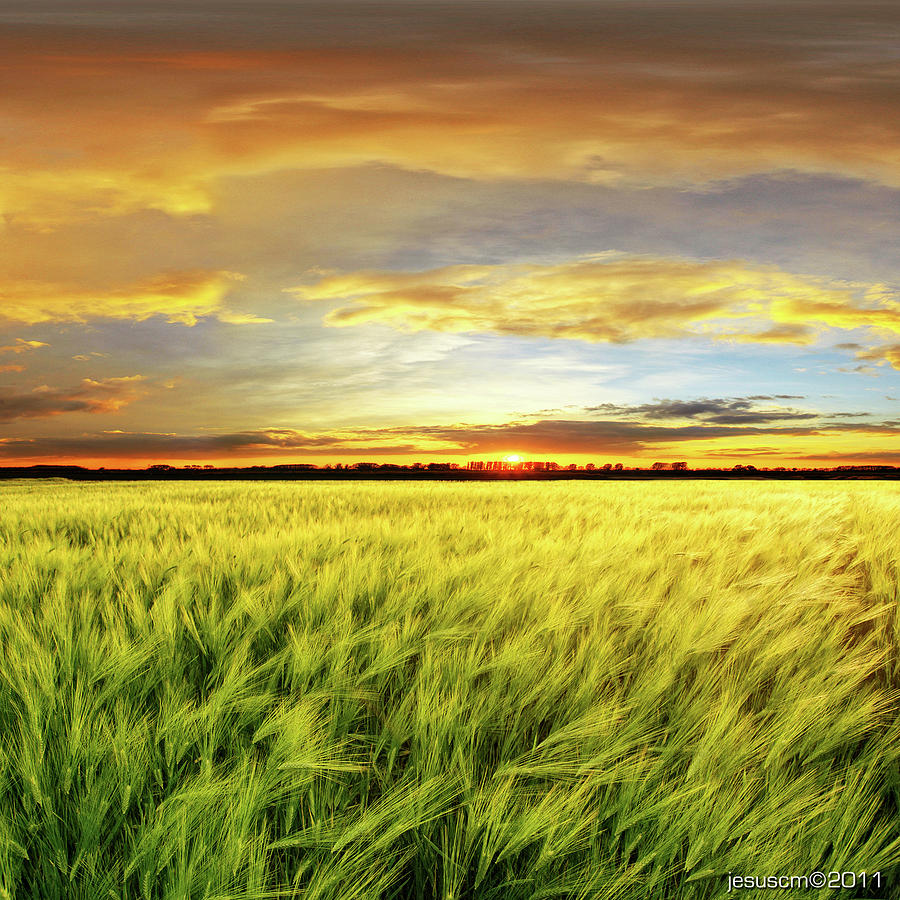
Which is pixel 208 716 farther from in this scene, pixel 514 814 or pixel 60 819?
pixel 514 814

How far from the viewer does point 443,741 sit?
130 centimetres

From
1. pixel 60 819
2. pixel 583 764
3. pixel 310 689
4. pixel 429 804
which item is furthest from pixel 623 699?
pixel 60 819

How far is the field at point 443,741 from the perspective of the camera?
0.99 m

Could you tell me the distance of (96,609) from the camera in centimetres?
246

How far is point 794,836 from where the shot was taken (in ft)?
3.71

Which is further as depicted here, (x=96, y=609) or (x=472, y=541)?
(x=472, y=541)

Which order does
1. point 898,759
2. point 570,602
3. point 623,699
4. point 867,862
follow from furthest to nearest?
point 570,602 < point 623,699 < point 898,759 < point 867,862

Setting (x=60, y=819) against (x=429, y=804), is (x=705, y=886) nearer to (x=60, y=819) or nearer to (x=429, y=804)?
(x=429, y=804)

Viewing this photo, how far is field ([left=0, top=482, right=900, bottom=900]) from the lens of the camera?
0.99 metres

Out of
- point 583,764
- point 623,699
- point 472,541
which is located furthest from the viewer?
point 472,541

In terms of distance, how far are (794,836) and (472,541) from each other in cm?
306

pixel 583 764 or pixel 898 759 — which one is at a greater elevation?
Result: pixel 583 764

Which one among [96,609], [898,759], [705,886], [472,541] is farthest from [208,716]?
[472,541]

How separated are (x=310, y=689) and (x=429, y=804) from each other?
0.72 meters
